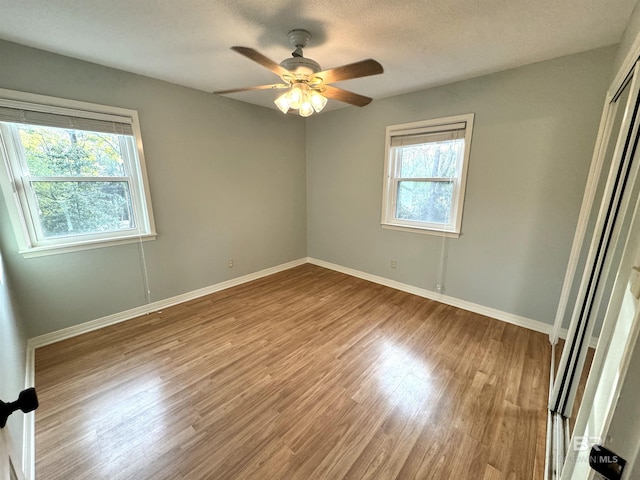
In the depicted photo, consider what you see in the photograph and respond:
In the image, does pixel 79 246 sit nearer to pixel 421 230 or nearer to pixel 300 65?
pixel 300 65

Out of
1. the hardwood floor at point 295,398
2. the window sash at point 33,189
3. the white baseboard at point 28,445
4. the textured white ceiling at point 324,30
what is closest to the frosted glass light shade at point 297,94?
the textured white ceiling at point 324,30

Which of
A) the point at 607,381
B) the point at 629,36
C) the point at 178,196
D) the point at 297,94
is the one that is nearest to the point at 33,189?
the point at 178,196

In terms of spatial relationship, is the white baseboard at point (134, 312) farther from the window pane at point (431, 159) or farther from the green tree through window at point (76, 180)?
the window pane at point (431, 159)

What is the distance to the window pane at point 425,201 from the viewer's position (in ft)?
9.68

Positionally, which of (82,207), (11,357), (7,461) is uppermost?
(82,207)

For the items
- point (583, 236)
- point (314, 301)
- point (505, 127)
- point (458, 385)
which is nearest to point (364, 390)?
point (458, 385)

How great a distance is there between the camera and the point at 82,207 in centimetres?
239

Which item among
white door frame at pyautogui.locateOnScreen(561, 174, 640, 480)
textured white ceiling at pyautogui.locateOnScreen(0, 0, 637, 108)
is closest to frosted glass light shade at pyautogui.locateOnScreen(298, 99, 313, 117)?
textured white ceiling at pyautogui.locateOnScreen(0, 0, 637, 108)

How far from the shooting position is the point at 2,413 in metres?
0.58

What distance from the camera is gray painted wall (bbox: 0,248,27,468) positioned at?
1173 mm

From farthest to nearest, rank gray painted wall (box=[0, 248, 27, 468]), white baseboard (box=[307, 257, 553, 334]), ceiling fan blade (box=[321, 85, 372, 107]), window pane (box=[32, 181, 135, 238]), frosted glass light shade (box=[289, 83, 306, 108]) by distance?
white baseboard (box=[307, 257, 553, 334])
window pane (box=[32, 181, 135, 238])
ceiling fan blade (box=[321, 85, 372, 107])
frosted glass light shade (box=[289, 83, 306, 108])
gray painted wall (box=[0, 248, 27, 468])

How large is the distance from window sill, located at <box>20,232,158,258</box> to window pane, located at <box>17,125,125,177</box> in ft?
2.05

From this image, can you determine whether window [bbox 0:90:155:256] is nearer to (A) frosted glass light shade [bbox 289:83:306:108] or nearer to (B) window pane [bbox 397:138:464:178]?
(A) frosted glass light shade [bbox 289:83:306:108]

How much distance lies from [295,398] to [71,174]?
2727mm
